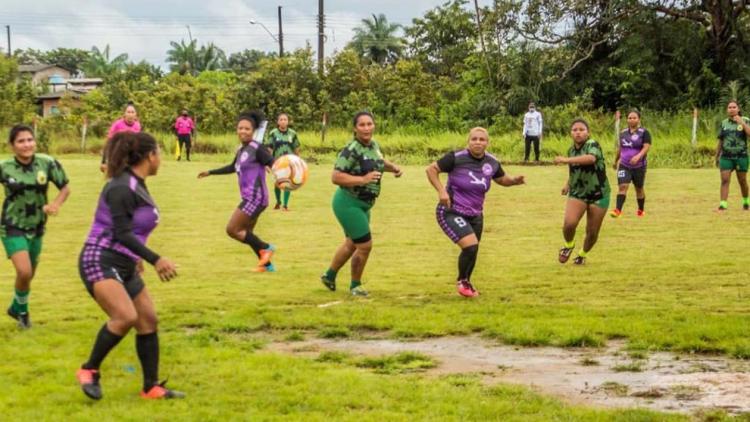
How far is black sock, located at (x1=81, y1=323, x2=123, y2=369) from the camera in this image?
728cm

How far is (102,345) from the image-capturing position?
24.1ft

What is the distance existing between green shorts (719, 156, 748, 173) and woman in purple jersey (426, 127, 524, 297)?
946cm

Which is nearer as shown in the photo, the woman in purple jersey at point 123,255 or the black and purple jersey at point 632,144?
A: the woman in purple jersey at point 123,255

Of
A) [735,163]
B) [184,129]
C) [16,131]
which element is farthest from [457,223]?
[184,129]

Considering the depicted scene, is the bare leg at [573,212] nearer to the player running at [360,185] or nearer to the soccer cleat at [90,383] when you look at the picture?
the player running at [360,185]

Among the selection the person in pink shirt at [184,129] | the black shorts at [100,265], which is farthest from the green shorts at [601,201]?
the person in pink shirt at [184,129]

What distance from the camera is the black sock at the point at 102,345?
7281 mm

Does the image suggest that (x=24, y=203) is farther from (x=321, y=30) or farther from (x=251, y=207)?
(x=321, y=30)

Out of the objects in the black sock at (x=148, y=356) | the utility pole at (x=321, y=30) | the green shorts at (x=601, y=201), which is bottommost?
the black sock at (x=148, y=356)

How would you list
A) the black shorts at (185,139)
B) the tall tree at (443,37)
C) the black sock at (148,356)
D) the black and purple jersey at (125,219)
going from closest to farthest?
1. the black and purple jersey at (125,219)
2. the black sock at (148,356)
3. the black shorts at (185,139)
4. the tall tree at (443,37)

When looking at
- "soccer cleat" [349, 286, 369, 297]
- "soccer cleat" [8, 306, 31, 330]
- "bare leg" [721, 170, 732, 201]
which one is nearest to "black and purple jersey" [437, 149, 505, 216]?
"soccer cleat" [349, 286, 369, 297]

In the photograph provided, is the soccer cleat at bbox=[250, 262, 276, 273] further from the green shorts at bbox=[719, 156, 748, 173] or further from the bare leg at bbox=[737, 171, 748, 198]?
the bare leg at bbox=[737, 171, 748, 198]

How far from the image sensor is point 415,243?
17312 millimetres

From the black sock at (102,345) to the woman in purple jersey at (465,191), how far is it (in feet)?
16.5
